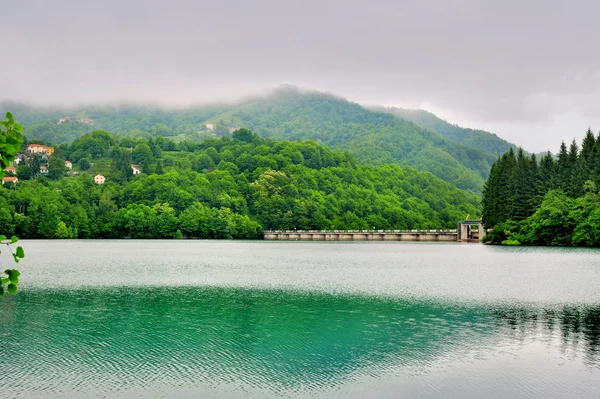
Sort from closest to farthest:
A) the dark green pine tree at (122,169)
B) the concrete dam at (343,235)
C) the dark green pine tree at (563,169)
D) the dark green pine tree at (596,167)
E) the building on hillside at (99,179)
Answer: the dark green pine tree at (596,167)
the dark green pine tree at (563,169)
the concrete dam at (343,235)
the dark green pine tree at (122,169)
the building on hillside at (99,179)

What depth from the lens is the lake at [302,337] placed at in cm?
1858

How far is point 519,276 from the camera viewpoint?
161 feet

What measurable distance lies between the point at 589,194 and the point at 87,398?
307ft

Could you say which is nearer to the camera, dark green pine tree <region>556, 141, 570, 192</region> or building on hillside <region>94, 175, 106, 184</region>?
dark green pine tree <region>556, 141, 570, 192</region>

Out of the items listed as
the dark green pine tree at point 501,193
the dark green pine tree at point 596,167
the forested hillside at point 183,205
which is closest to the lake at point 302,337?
the dark green pine tree at point 596,167

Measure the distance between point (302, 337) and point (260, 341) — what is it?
1.98 meters

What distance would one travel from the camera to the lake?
61.0ft

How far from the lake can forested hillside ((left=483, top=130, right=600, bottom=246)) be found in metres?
50.9

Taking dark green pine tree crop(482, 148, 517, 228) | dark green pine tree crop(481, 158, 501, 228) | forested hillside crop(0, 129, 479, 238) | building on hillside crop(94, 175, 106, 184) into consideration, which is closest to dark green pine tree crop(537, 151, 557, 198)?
dark green pine tree crop(482, 148, 517, 228)

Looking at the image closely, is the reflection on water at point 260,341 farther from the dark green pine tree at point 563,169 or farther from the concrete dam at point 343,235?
the concrete dam at point 343,235

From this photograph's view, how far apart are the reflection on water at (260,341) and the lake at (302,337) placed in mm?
77

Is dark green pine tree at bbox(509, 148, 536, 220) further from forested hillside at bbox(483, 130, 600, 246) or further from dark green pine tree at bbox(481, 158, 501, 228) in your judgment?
dark green pine tree at bbox(481, 158, 501, 228)

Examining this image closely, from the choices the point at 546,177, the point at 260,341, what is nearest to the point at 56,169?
the point at 546,177

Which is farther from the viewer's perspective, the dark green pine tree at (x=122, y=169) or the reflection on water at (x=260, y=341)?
the dark green pine tree at (x=122, y=169)
